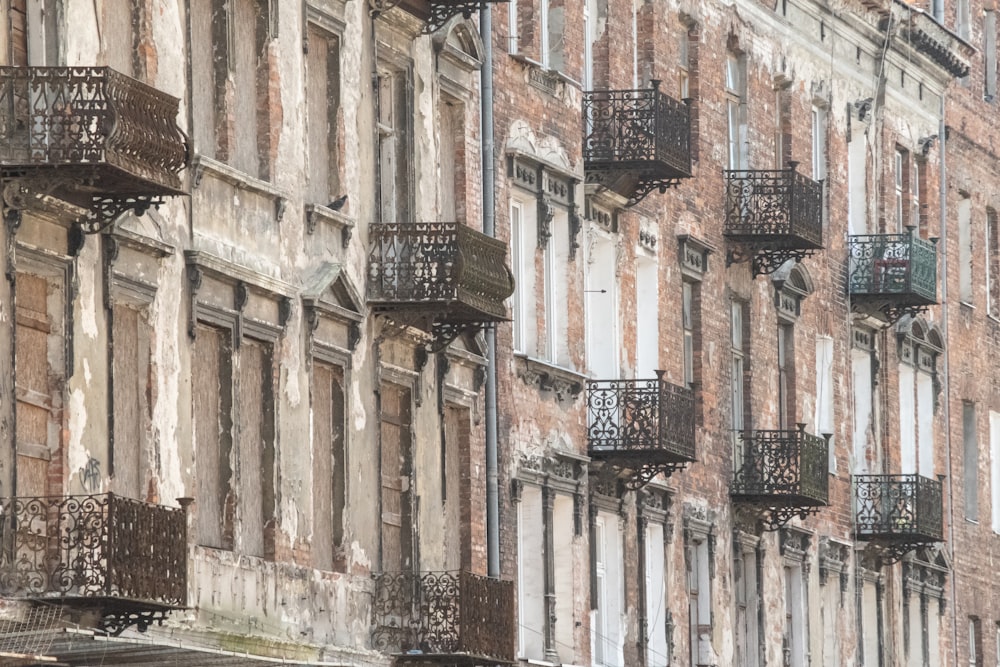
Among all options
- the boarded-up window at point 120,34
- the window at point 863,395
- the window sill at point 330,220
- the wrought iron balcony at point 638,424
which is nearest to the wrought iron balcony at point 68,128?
the boarded-up window at point 120,34

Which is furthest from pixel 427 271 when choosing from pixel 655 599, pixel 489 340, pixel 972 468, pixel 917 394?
pixel 972 468

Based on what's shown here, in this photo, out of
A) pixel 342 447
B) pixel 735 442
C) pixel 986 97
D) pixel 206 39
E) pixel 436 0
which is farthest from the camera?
pixel 986 97

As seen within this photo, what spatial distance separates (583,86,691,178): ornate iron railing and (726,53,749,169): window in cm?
530

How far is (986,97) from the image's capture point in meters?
55.8

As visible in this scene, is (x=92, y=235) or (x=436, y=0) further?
(x=436, y=0)

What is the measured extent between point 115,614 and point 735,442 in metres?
18.0

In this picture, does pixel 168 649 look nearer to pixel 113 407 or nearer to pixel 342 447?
pixel 113 407

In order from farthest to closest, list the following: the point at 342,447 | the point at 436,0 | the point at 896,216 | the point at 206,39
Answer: the point at 896,216, the point at 436,0, the point at 342,447, the point at 206,39

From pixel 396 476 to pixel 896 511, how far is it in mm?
15291

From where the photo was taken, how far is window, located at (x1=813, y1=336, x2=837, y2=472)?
45.1 meters

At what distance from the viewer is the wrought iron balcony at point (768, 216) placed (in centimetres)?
4134

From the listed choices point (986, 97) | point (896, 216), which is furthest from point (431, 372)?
point (986, 97)

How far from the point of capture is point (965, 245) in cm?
5309

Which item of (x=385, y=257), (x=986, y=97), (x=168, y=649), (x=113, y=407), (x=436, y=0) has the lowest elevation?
(x=168, y=649)
